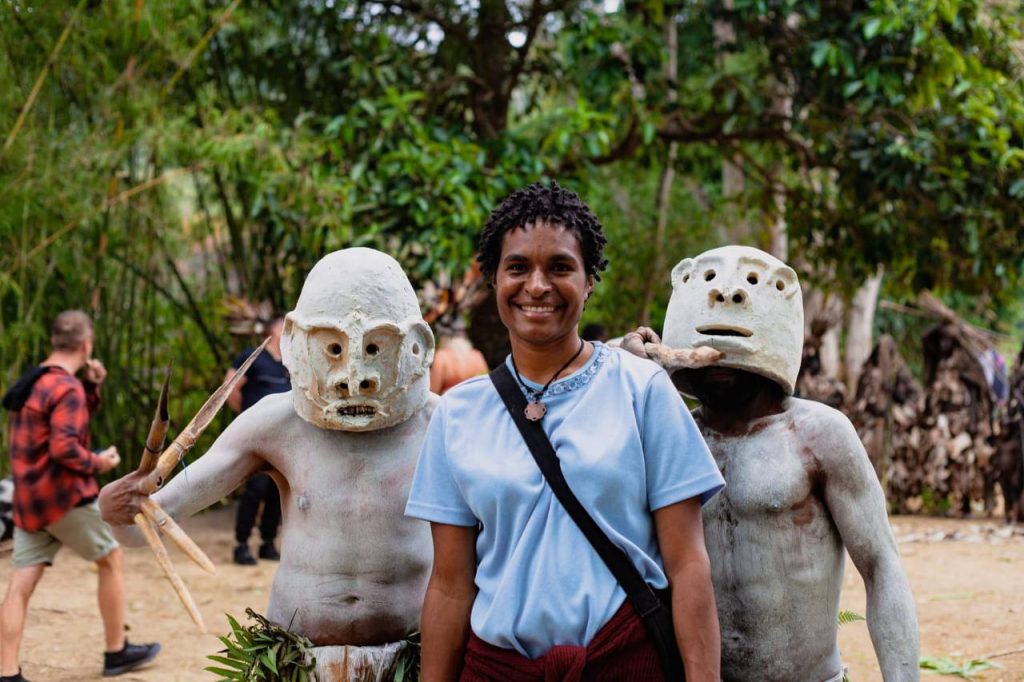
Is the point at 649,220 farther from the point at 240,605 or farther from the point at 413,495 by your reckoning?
the point at 413,495

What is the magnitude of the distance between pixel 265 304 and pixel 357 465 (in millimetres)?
4528

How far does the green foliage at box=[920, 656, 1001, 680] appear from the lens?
16.9 feet

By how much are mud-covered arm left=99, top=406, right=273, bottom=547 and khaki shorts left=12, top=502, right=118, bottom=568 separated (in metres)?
2.30

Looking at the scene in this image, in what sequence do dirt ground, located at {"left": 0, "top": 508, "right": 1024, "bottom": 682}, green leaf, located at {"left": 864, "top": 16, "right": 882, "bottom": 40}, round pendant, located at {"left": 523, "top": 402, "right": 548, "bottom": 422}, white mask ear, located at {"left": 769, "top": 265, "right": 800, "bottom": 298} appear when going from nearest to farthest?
round pendant, located at {"left": 523, "top": 402, "right": 548, "bottom": 422}
white mask ear, located at {"left": 769, "top": 265, "right": 800, "bottom": 298}
dirt ground, located at {"left": 0, "top": 508, "right": 1024, "bottom": 682}
green leaf, located at {"left": 864, "top": 16, "right": 882, "bottom": 40}

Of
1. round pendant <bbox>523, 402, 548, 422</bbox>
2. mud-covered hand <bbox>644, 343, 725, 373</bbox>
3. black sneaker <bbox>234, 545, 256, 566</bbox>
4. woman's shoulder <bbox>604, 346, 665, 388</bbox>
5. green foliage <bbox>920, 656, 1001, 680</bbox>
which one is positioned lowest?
green foliage <bbox>920, 656, 1001, 680</bbox>

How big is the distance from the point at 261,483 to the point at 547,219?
553cm

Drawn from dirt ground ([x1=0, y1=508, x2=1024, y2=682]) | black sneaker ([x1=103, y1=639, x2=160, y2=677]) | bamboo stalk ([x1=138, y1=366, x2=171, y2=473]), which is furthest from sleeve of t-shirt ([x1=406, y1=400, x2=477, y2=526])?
black sneaker ([x1=103, y1=639, x2=160, y2=677])

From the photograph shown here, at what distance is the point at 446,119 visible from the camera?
821cm

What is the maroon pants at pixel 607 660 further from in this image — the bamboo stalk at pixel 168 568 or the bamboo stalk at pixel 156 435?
the bamboo stalk at pixel 156 435

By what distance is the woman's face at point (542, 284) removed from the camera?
2254mm

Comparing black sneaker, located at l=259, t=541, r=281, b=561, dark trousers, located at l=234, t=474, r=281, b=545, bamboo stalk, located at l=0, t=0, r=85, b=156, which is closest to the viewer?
bamboo stalk, located at l=0, t=0, r=85, b=156

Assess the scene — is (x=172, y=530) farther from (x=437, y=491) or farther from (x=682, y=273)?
(x=682, y=273)

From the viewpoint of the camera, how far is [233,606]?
6.48 meters

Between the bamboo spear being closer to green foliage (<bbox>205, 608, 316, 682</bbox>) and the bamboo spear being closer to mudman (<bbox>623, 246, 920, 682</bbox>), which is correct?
green foliage (<bbox>205, 608, 316, 682</bbox>)
